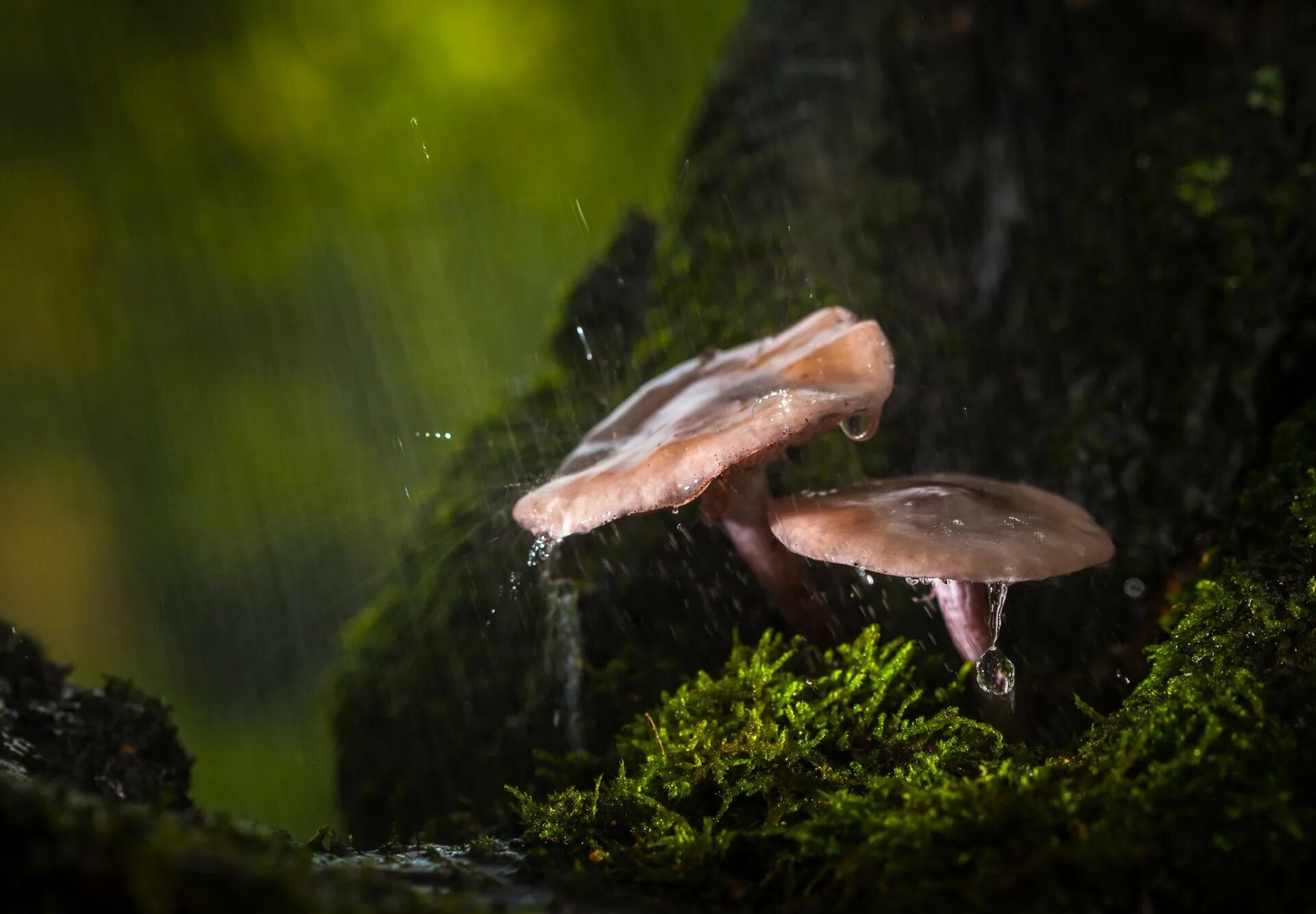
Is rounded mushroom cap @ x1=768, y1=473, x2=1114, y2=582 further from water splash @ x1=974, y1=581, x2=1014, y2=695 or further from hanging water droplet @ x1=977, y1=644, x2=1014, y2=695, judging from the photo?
hanging water droplet @ x1=977, y1=644, x2=1014, y2=695

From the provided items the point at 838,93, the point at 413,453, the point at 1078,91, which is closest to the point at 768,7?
the point at 838,93

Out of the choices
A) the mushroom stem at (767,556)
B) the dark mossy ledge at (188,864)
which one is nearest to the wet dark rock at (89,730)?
the dark mossy ledge at (188,864)

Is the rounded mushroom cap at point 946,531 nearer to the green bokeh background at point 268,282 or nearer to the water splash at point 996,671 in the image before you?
the water splash at point 996,671

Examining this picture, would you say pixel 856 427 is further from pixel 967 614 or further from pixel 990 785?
pixel 990 785

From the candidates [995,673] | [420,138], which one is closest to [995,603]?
[995,673]

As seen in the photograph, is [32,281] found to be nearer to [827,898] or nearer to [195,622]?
[195,622]

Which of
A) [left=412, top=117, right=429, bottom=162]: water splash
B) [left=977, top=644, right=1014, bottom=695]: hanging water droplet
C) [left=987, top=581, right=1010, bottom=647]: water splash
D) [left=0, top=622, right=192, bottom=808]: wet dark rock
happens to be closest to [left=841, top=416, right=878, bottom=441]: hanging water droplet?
[left=987, top=581, right=1010, bottom=647]: water splash
